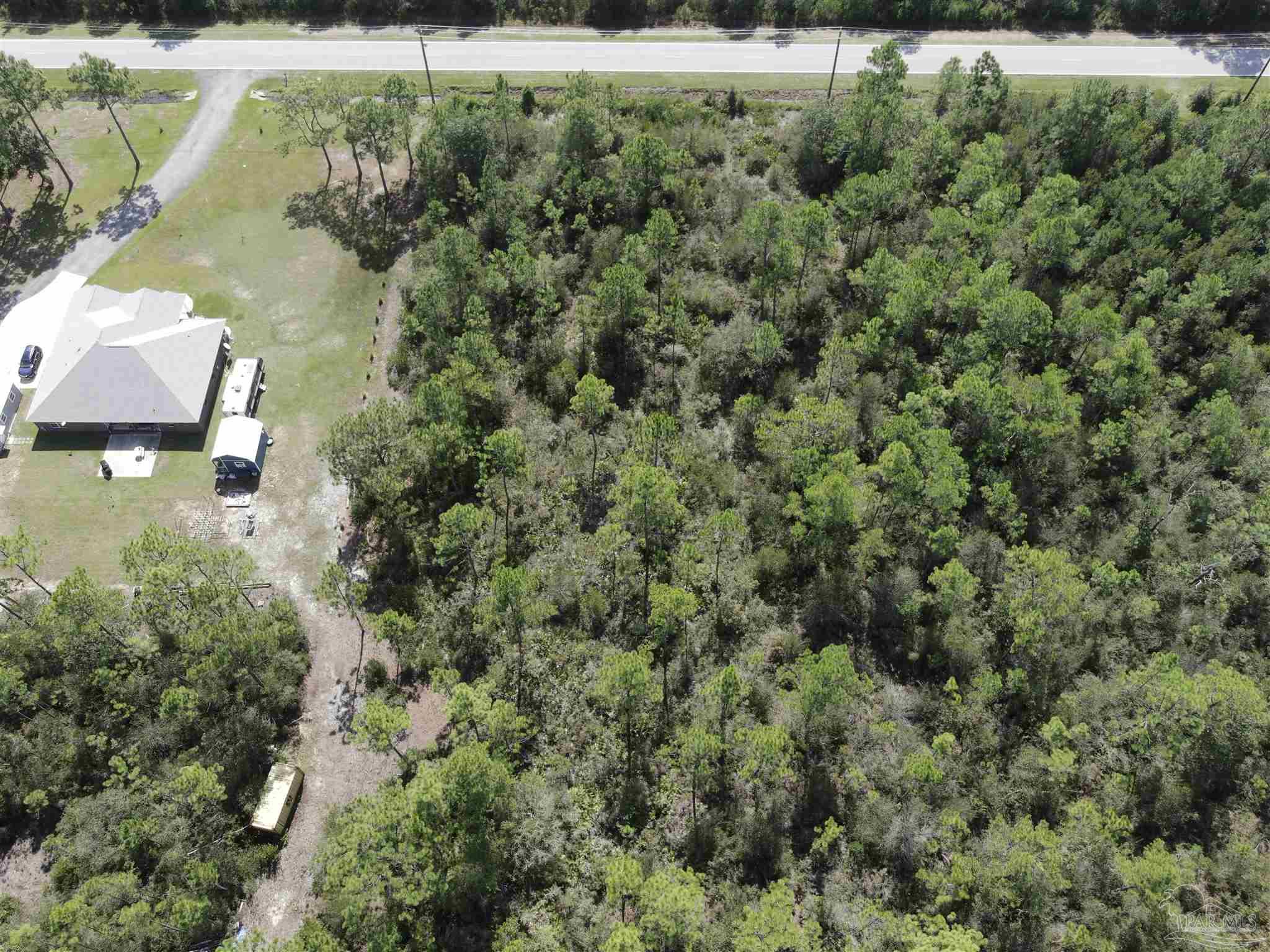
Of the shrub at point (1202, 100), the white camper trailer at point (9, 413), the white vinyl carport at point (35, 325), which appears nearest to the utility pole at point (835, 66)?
the shrub at point (1202, 100)

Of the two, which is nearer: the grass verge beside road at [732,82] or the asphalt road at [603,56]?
the grass verge beside road at [732,82]

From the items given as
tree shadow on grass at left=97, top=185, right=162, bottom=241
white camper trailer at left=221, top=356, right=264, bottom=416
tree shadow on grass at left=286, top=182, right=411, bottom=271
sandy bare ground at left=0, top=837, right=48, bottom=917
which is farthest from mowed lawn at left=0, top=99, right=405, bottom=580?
sandy bare ground at left=0, top=837, right=48, bottom=917

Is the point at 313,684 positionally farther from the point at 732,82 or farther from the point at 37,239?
the point at 732,82

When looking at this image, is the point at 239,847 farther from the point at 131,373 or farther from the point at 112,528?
the point at 131,373

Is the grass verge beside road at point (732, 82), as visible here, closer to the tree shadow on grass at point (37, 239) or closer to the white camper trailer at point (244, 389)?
the tree shadow on grass at point (37, 239)

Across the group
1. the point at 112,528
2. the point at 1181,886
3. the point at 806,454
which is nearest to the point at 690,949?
the point at 1181,886

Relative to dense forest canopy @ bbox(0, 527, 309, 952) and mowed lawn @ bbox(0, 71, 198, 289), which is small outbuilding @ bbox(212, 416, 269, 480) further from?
mowed lawn @ bbox(0, 71, 198, 289)
